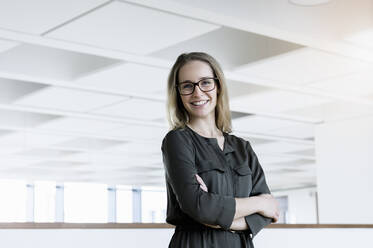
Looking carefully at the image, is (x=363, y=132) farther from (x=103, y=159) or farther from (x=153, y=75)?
(x=103, y=159)

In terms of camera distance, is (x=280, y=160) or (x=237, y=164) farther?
(x=280, y=160)

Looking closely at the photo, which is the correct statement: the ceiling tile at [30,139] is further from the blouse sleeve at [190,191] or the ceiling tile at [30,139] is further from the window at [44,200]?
the blouse sleeve at [190,191]

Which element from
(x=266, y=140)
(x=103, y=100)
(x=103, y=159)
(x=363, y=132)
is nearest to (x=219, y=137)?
(x=103, y=100)

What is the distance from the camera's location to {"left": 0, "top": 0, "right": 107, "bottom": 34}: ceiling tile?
4230mm

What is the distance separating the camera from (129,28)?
4.73 meters

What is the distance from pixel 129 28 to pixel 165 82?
70.7 inches

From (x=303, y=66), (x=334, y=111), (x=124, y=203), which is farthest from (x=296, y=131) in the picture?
(x=124, y=203)

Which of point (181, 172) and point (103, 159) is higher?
point (103, 159)

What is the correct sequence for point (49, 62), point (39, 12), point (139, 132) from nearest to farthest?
1. point (39, 12)
2. point (49, 62)
3. point (139, 132)

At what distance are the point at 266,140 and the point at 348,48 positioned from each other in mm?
5644

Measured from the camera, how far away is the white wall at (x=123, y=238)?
118 inches

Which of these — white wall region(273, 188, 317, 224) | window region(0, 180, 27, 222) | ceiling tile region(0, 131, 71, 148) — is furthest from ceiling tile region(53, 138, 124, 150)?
white wall region(273, 188, 317, 224)

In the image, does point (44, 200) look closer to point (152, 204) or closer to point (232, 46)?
point (152, 204)

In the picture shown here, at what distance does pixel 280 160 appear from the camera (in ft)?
44.1
